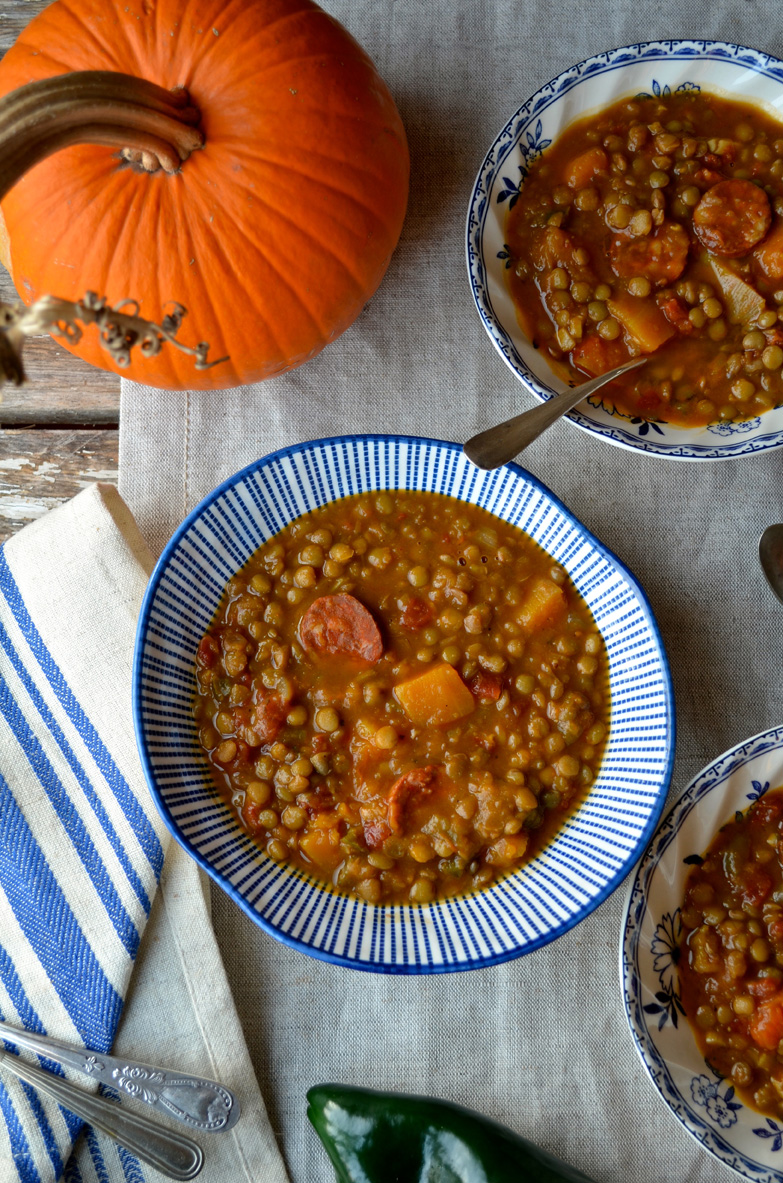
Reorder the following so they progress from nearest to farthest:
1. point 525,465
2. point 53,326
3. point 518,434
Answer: point 53,326 < point 518,434 < point 525,465

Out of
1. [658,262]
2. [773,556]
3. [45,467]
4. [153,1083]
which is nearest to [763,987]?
[773,556]

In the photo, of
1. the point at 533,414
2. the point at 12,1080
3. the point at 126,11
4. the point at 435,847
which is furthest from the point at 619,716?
the point at 126,11

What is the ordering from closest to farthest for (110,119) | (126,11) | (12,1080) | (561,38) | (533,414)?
1. (110,119)
2. (126,11)
3. (533,414)
4. (12,1080)
5. (561,38)

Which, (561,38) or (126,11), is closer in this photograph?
(126,11)

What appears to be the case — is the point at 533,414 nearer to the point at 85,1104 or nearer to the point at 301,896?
the point at 301,896

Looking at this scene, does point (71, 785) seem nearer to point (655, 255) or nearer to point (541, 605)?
point (541, 605)

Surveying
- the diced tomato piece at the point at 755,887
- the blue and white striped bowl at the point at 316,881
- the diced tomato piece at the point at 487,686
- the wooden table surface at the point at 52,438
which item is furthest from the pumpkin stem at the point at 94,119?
the diced tomato piece at the point at 755,887

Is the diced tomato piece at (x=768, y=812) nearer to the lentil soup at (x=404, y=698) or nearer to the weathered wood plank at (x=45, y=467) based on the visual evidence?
the lentil soup at (x=404, y=698)
